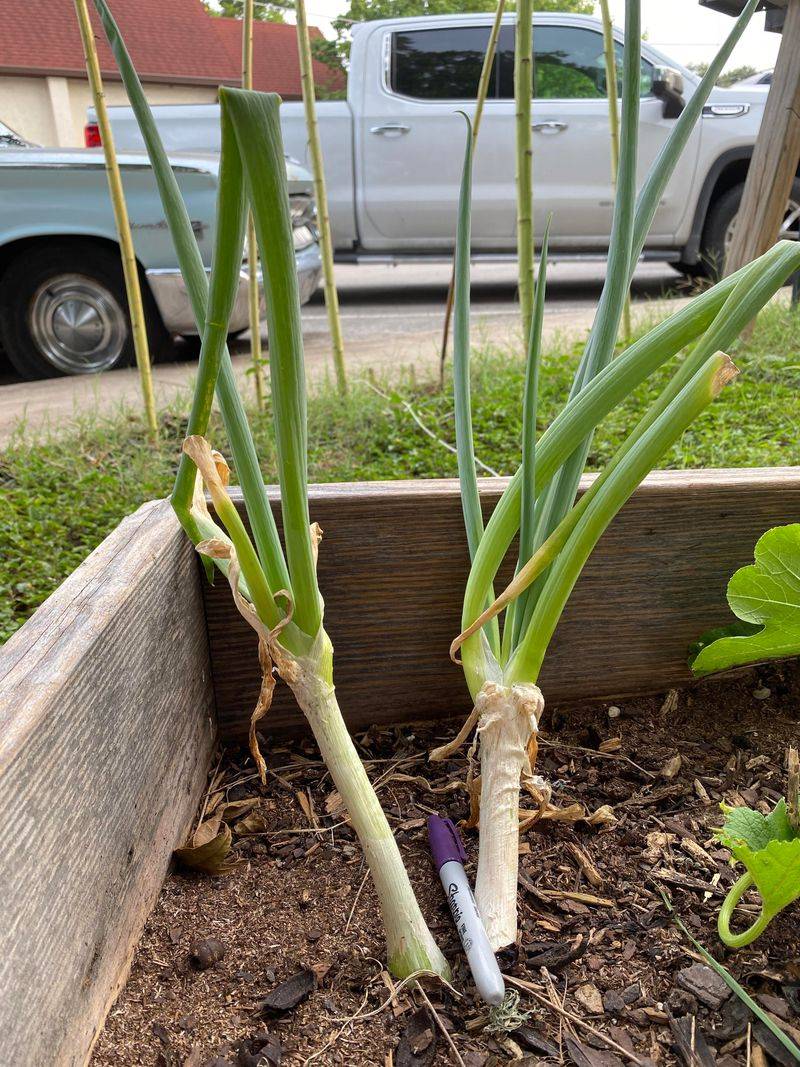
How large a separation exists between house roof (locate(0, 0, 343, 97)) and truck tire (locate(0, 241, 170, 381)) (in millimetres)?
9635

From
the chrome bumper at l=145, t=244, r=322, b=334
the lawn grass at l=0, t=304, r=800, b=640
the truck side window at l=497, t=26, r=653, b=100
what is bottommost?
the lawn grass at l=0, t=304, r=800, b=640

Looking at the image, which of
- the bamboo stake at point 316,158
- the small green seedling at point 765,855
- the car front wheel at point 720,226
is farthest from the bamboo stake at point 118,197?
the car front wheel at point 720,226

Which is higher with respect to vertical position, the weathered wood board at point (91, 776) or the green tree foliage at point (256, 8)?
the green tree foliage at point (256, 8)

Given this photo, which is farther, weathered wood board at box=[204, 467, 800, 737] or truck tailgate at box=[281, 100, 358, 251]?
truck tailgate at box=[281, 100, 358, 251]

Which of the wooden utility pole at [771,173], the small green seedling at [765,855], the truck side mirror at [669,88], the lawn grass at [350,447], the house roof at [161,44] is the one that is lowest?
the lawn grass at [350,447]

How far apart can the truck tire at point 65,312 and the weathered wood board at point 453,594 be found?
9.76ft

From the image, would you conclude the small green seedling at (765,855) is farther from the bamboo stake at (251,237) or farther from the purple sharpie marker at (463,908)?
the bamboo stake at (251,237)

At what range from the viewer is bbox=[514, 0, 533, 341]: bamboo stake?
1333 millimetres

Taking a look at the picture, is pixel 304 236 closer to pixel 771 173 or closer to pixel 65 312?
pixel 65 312

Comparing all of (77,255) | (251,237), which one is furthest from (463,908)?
(77,255)

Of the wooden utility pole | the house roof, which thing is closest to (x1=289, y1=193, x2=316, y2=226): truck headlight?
the wooden utility pole

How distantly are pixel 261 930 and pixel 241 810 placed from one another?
0.16 m

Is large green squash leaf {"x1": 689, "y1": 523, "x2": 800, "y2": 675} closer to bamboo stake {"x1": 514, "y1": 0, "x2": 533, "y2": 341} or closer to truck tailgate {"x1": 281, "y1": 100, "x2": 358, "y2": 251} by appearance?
bamboo stake {"x1": 514, "y1": 0, "x2": 533, "y2": 341}

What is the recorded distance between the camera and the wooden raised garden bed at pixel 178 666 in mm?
512
